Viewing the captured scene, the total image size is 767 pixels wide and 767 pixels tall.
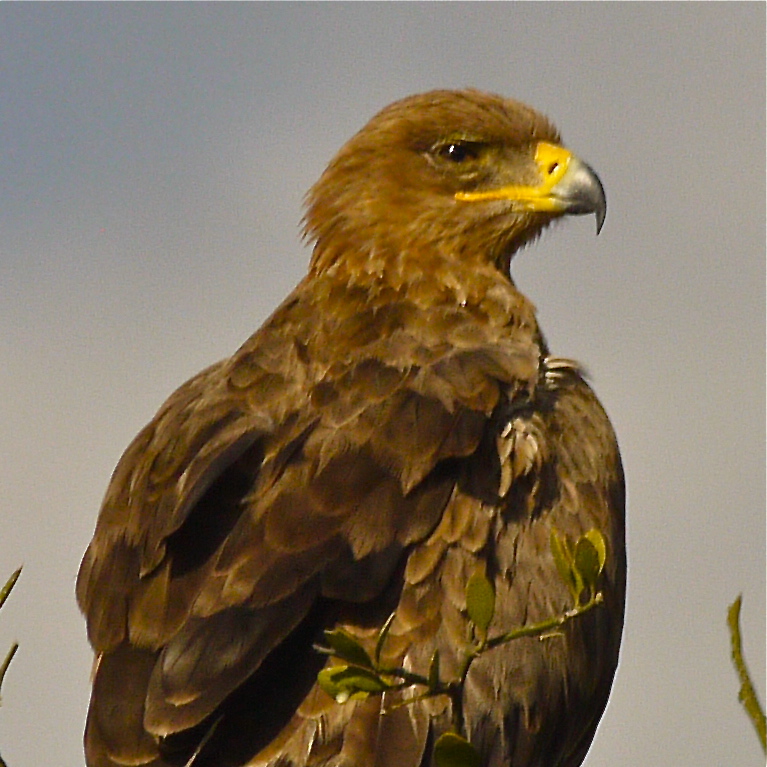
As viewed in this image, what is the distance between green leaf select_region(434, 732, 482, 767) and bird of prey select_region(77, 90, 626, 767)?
1.00m

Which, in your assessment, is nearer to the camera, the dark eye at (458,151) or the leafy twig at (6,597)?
the leafy twig at (6,597)

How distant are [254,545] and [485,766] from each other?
106 centimetres

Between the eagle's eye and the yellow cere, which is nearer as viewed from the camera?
the yellow cere

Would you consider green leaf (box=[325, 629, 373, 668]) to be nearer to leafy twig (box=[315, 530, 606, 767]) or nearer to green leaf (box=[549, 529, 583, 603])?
leafy twig (box=[315, 530, 606, 767])

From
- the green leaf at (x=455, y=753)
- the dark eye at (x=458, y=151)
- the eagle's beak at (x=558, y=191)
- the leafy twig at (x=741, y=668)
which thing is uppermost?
the dark eye at (x=458, y=151)

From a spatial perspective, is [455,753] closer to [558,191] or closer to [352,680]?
[352,680]

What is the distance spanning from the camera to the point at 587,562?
3305 mm

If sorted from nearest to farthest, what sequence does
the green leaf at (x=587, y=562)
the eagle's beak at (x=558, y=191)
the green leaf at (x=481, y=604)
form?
Result: the green leaf at (x=481, y=604), the green leaf at (x=587, y=562), the eagle's beak at (x=558, y=191)

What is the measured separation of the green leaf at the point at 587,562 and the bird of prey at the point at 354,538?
38.8 inches

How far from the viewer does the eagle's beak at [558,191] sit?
671 centimetres

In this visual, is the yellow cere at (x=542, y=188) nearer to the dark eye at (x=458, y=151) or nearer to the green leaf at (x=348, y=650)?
the dark eye at (x=458, y=151)

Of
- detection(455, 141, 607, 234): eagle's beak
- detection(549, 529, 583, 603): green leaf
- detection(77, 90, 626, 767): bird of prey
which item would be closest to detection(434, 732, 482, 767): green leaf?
detection(549, 529, 583, 603): green leaf

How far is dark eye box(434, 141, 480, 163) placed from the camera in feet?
22.6

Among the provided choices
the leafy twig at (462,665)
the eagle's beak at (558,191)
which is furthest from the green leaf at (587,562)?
the eagle's beak at (558,191)
